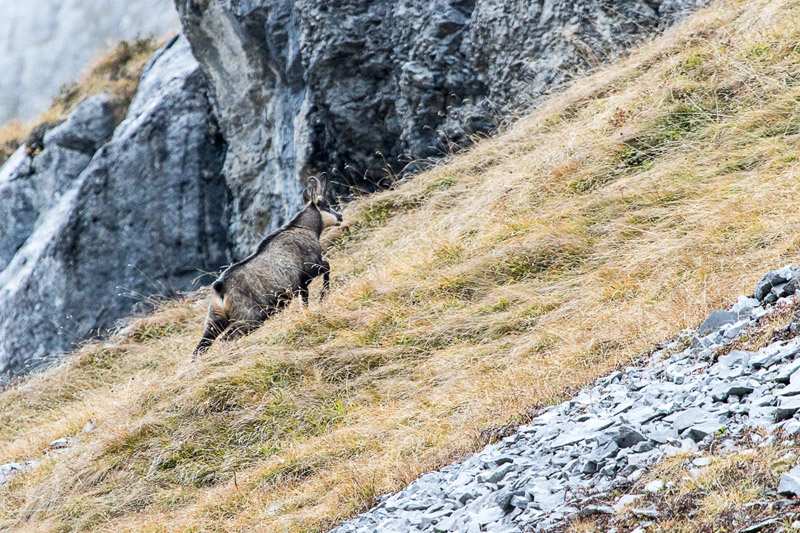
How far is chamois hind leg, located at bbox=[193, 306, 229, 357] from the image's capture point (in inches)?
319

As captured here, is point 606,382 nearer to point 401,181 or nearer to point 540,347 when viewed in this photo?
point 540,347

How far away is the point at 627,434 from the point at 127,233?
13.7 metres

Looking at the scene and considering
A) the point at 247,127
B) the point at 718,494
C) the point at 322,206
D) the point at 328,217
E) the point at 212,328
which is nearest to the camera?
the point at 718,494

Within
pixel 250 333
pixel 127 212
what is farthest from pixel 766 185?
pixel 127 212

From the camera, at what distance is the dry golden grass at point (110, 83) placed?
1866cm

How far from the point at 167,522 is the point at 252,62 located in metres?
10.9

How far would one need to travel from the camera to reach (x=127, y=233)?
50.5ft

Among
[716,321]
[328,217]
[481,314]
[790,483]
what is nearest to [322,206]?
[328,217]

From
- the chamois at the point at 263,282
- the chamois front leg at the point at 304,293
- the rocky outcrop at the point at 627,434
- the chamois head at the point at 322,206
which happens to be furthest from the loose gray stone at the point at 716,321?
the chamois head at the point at 322,206

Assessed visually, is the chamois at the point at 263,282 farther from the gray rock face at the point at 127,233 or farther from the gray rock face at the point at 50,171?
the gray rock face at the point at 50,171

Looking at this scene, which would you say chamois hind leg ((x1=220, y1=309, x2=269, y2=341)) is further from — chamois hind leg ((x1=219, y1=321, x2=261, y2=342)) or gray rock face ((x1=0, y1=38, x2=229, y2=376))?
gray rock face ((x1=0, y1=38, x2=229, y2=376))

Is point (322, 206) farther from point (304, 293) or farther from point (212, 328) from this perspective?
point (212, 328)

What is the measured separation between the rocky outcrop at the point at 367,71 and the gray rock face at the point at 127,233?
0.76 metres

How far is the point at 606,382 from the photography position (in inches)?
168
